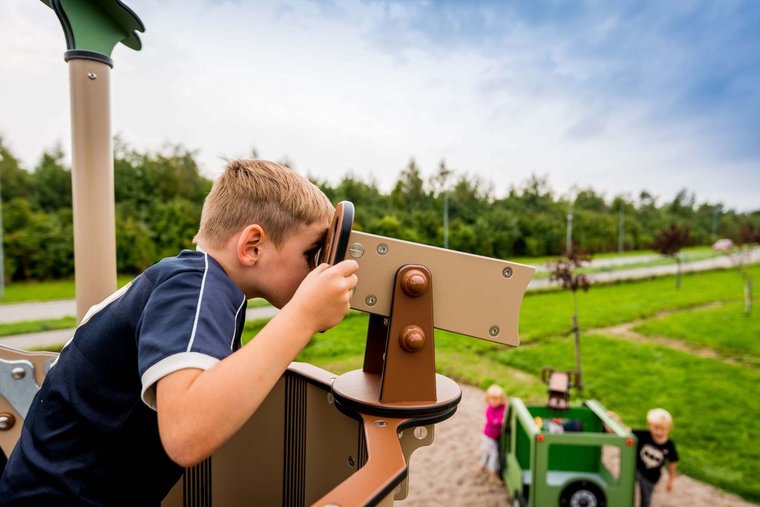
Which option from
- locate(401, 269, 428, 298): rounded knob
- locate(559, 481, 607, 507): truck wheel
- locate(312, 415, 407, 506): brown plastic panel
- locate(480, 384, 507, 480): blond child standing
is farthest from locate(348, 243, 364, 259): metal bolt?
locate(480, 384, 507, 480): blond child standing

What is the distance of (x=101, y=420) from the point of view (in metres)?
0.94

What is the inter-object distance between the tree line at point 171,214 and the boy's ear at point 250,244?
6279mm

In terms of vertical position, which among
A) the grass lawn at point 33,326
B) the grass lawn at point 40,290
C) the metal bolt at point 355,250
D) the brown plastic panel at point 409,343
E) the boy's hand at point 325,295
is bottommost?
the grass lawn at point 33,326

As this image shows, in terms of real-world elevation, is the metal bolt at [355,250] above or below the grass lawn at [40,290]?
above

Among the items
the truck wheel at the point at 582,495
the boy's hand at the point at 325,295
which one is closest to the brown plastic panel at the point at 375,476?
the boy's hand at the point at 325,295

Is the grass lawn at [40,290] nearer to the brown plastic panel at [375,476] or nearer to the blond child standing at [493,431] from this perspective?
the blond child standing at [493,431]

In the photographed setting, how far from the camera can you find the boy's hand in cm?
84

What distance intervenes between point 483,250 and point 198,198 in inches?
371

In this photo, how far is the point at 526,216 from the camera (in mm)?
19297

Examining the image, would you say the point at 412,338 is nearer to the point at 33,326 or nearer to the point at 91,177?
the point at 91,177

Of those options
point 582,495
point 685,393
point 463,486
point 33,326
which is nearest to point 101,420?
point 582,495

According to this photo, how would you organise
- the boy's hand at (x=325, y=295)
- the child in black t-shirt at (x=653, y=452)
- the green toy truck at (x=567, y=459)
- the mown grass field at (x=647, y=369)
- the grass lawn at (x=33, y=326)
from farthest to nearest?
the grass lawn at (x=33, y=326) < the mown grass field at (x=647, y=369) < the child in black t-shirt at (x=653, y=452) < the green toy truck at (x=567, y=459) < the boy's hand at (x=325, y=295)

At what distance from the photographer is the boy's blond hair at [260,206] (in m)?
1.02

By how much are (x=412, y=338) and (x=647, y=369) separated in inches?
257
